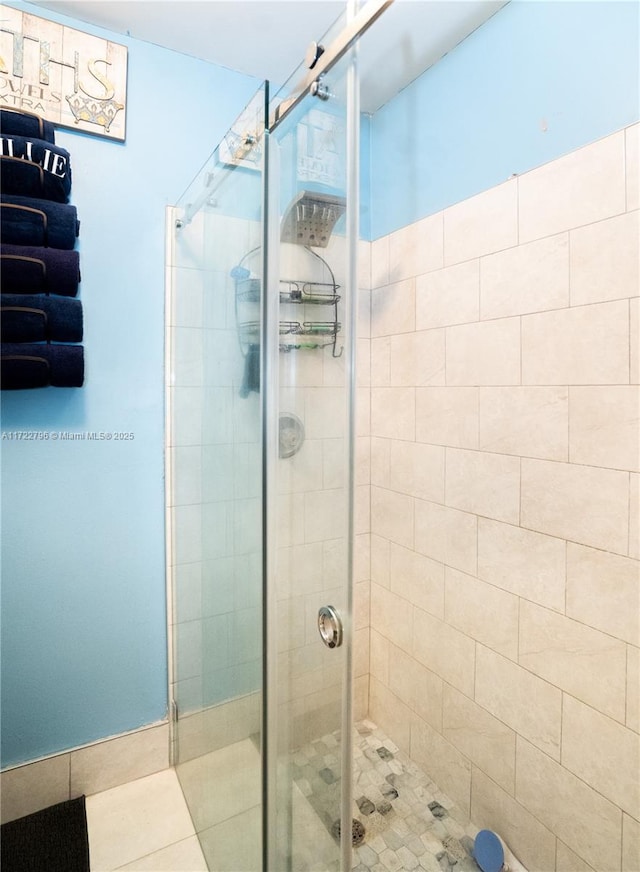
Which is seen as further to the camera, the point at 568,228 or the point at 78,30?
the point at 78,30

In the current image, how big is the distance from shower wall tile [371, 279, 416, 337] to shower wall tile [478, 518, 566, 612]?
731 millimetres

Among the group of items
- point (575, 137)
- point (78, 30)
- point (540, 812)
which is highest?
point (78, 30)

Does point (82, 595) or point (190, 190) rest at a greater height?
point (190, 190)

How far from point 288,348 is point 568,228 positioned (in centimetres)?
79

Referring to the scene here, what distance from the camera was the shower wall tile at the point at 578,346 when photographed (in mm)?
1001

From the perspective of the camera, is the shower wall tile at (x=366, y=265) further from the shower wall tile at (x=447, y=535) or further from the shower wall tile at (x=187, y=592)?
the shower wall tile at (x=187, y=592)

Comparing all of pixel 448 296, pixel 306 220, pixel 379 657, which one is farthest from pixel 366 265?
pixel 379 657

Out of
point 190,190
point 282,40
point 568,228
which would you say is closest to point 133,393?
point 190,190

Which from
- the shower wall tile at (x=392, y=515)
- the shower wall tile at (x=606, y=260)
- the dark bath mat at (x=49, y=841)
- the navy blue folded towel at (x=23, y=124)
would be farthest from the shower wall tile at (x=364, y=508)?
the navy blue folded towel at (x=23, y=124)

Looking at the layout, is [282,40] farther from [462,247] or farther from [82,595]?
[82,595]

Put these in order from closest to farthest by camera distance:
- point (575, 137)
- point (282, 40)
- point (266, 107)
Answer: point (266, 107)
point (575, 137)
point (282, 40)

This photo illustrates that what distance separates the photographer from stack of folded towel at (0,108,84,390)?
1.15m

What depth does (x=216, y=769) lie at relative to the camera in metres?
1.14

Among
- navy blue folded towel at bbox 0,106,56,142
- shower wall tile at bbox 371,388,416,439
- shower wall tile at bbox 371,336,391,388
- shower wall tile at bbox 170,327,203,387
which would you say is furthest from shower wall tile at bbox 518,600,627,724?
navy blue folded towel at bbox 0,106,56,142
